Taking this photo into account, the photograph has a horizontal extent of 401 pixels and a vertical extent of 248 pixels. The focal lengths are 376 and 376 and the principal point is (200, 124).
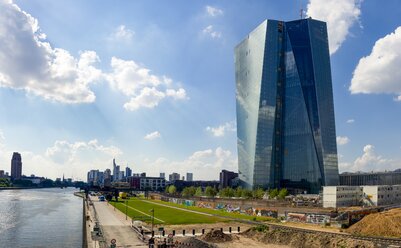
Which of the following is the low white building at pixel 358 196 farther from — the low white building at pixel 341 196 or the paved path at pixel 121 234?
the paved path at pixel 121 234

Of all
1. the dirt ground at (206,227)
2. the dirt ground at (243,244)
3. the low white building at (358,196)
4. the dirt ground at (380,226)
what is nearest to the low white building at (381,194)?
the low white building at (358,196)

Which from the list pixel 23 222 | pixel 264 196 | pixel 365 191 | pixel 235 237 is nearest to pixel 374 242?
pixel 235 237

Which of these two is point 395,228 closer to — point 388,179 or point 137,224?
point 137,224

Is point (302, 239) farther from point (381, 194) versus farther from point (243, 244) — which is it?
point (381, 194)

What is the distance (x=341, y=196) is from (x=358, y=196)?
1031cm

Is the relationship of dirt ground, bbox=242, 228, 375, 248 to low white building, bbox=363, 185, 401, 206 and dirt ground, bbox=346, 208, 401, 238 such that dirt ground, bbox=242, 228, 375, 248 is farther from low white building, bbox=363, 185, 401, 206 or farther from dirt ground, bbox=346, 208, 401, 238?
low white building, bbox=363, 185, 401, 206

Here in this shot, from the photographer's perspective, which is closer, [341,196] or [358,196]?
[341,196]

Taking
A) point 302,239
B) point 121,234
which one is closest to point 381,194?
point 302,239

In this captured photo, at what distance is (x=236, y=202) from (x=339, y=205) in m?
35.7

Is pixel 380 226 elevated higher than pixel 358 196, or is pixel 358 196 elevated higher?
pixel 380 226

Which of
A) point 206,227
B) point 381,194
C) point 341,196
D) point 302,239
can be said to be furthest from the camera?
point 381,194

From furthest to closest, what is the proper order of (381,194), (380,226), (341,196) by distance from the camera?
(381,194)
(341,196)
(380,226)

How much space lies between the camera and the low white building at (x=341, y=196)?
12450 cm

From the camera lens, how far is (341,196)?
414ft
